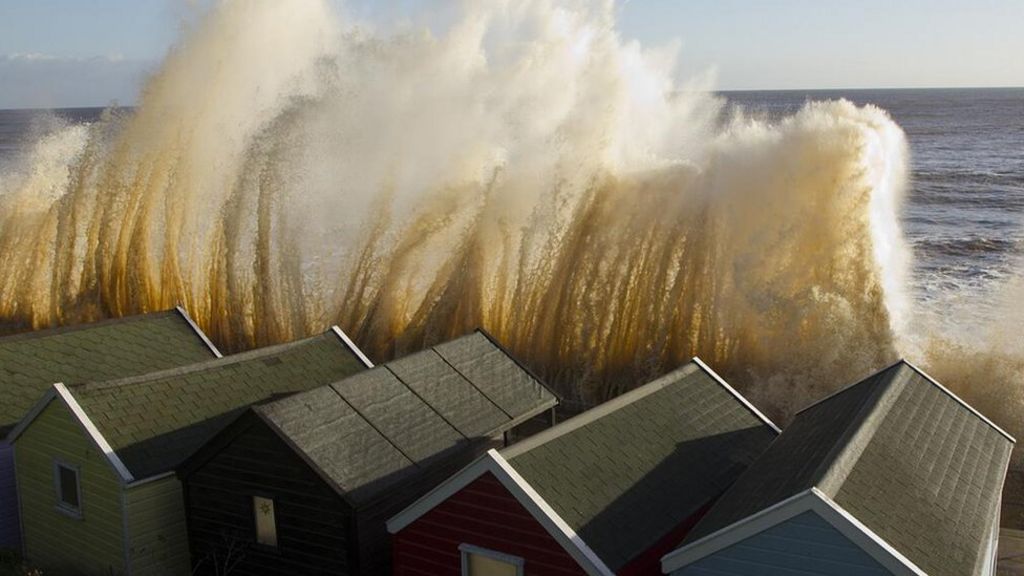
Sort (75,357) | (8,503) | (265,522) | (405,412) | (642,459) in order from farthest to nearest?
(75,357) → (8,503) → (405,412) → (265,522) → (642,459)

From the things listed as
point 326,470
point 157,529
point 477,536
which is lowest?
point 157,529

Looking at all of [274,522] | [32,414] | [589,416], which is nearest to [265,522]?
[274,522]

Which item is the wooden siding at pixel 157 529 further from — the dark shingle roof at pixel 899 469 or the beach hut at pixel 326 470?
the dark shingle roof at pixel 899 469

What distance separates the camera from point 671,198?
26.1 metres

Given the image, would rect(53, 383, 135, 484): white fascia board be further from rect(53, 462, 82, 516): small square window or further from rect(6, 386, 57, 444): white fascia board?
rect(53, 462, 82, 516): small square window

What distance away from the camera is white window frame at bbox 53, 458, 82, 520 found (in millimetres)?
13992

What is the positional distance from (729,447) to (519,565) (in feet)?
13.5

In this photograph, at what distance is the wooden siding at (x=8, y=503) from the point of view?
15.7m

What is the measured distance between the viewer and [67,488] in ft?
47.1

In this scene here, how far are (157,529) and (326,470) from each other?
327 cm

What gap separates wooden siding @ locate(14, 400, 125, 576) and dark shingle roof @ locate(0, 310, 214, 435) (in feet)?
5.24

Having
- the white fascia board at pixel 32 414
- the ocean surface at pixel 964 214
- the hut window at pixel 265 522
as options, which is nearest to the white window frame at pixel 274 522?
the hut window at pixel 265 522

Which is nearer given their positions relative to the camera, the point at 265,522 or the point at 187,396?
the point at 265,522

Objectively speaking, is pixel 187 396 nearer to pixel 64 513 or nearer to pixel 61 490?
pixel 61 490
